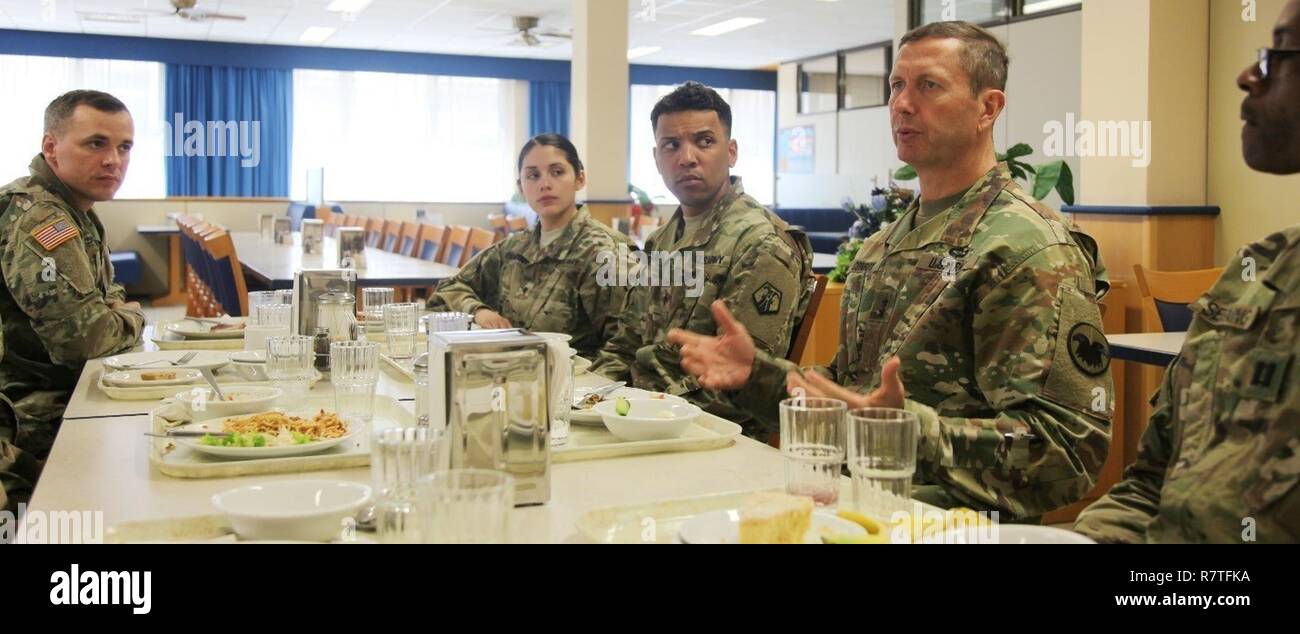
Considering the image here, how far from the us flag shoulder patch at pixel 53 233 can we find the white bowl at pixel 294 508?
1.92m

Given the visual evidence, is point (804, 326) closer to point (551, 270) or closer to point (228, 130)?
point (551, 270)

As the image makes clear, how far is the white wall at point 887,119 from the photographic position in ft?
27.7

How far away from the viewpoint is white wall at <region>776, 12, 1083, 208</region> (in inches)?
332

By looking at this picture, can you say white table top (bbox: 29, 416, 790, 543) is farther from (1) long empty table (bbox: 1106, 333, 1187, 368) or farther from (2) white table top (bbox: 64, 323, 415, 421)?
(1) long empty table (bbox: 1106, 333, 1187, 368)

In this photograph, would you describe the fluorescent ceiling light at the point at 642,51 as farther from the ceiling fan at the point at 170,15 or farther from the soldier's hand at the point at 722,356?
the soldier's hand at the point at 722,356

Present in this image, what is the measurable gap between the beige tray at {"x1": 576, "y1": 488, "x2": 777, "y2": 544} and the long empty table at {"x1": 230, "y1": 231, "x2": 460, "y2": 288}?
9.28ft

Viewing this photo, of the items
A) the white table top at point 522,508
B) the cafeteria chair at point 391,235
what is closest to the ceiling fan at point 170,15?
the cafeteria chair at point 391,235

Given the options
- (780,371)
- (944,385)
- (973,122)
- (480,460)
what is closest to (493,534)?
(480,460)

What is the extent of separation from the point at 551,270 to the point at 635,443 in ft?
6.12

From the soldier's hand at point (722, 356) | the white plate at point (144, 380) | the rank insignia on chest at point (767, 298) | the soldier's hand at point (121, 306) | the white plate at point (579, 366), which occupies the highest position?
the rank insignia on chest at point (767, 298)

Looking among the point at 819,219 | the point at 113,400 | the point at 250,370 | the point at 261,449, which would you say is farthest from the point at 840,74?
the point at 261,449

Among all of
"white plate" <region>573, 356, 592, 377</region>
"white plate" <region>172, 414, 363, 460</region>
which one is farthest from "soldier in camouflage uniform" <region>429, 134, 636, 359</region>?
"white plate" <region>172, 414, 363, 460</region>

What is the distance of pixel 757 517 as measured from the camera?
116cm

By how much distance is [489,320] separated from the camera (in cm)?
331
